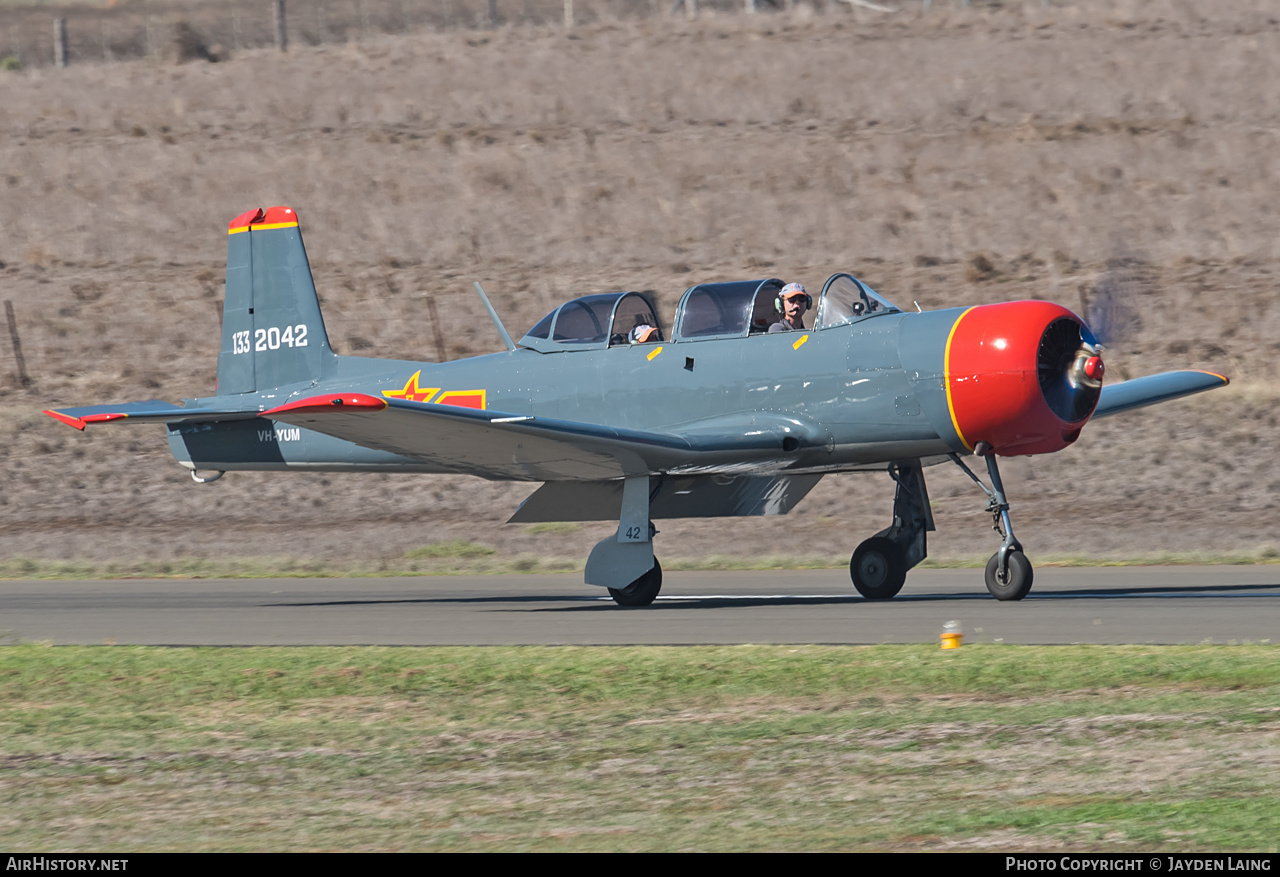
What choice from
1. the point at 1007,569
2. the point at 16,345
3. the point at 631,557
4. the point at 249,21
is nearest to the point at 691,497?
the point at 631,557

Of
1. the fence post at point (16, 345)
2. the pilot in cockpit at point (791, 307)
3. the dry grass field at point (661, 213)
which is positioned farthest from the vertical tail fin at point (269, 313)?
the fence post at point (16, 345)

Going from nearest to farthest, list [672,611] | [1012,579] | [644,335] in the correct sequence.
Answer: [1012,579] < [672,611] < [644,335]

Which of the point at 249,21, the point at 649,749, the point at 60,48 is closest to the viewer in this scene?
the point at 649,749

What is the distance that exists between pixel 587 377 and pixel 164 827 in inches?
380

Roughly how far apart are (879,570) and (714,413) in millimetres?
2008

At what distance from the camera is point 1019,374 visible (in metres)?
12.5

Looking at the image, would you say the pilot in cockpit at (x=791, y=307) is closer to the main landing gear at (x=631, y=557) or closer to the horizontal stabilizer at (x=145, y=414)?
the main landing gear at (x=631, y=557)

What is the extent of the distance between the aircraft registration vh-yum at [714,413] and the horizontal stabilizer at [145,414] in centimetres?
3

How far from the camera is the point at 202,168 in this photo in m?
40.6

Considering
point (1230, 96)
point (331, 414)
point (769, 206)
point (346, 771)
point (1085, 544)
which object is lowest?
point (1085, 544)

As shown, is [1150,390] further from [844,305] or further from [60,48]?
[60,48]

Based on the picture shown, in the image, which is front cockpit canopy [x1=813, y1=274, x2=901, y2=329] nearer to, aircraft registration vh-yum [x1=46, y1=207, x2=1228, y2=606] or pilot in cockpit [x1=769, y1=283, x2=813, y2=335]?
aircraft registration vh-yum [x1=46, y1=207, x2=1228, y2=606]

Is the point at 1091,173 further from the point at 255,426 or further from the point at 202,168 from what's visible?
the point at 255,426

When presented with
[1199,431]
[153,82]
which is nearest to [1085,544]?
[1199,431]
